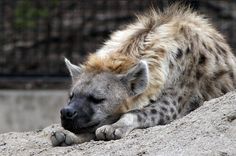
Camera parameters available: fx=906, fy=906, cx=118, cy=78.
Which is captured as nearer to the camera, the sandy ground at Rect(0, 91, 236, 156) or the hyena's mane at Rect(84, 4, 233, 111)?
the sandy ground at Rect(0, 91, 236, 156)

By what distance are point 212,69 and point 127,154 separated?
1352 millimetres

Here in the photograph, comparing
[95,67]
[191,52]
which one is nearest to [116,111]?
[95,67]

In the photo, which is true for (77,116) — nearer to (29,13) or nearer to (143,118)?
(143,118)

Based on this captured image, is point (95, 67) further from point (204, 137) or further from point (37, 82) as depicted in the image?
point (37, 82)

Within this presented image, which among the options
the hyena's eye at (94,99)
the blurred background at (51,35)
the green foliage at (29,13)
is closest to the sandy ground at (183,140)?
the hyena's eye at (94,99)

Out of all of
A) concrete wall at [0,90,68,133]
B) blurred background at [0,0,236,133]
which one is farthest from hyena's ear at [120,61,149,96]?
blurred background at [0,0,236,133]

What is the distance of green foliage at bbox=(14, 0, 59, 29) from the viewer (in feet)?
33.1

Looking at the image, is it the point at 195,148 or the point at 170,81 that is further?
the point at 170,81

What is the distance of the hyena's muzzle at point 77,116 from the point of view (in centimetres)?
Answer: 512

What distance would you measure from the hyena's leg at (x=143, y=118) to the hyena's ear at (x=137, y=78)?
12 cm

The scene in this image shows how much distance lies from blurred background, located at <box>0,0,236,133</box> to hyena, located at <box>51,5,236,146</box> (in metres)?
3.60

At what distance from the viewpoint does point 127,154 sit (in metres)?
4.60

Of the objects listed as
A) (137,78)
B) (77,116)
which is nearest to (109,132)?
(77,116)

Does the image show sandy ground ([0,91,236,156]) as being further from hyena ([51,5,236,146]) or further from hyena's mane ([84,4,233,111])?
hyena's mane ([84,4,233,111])
